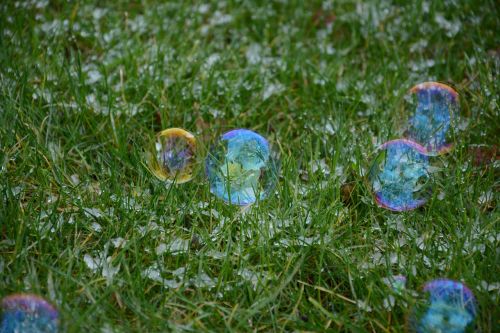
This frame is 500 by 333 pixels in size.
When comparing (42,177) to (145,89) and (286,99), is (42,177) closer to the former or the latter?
(145,89)

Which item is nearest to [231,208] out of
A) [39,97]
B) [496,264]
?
[496,264]

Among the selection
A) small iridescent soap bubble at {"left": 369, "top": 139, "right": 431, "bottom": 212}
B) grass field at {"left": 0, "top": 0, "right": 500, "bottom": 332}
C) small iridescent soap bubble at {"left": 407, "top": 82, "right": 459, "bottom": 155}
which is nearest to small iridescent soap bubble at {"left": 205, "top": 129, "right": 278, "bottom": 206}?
grass field at {"left": 0, "top": 0, "right": 500, "bottom": 332}

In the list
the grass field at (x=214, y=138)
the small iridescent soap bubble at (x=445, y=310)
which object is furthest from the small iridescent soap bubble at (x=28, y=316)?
the small iridescent soap bubble at (x=445, y=310)

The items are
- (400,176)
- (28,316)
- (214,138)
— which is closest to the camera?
(28,316)

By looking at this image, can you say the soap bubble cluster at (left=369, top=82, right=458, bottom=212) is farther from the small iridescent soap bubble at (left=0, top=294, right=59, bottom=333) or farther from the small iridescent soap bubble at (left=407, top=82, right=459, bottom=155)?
the small iridescent soap bubble at (left=0, top=294, right=59, bottom=333)

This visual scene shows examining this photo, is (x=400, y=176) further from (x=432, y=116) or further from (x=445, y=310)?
(x=445, y=310)

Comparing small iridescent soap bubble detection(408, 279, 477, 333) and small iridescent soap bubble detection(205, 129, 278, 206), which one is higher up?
small iridescent soap bubble detection(205, 129, 278, 206)

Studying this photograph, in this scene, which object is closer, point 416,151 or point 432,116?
point 416,151

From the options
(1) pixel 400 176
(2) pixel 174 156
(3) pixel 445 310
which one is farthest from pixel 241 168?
(3) pixel 445 310
